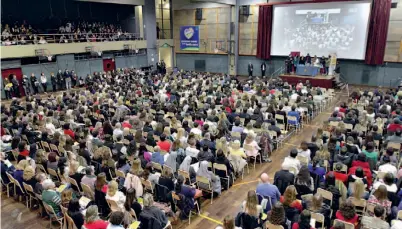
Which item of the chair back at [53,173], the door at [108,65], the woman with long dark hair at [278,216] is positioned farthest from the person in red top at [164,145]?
the door at [108,65]

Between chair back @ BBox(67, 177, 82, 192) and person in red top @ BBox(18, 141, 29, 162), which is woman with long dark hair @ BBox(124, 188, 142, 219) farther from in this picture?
person in red top @ BBox(18, 141, 29, 162)

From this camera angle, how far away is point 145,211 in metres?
4.71

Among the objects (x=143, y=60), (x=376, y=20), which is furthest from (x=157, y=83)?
(x=376, y=20)

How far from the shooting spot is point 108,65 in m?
23.2

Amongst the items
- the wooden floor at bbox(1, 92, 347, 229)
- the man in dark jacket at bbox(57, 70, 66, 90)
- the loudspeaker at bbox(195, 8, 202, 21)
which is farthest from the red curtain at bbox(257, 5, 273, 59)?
the wooden floor at bbox(1, 92, 347, 229)

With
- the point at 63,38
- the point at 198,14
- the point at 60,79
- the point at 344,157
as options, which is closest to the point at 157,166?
the point at 344,157

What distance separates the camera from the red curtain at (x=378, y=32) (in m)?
17.1

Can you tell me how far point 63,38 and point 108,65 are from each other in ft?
12.2

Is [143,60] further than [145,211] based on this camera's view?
Yes

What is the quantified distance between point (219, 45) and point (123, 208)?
21263 millimetres

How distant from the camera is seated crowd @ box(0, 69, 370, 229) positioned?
5148mm

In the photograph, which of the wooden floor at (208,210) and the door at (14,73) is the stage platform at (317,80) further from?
the door at (14,73)

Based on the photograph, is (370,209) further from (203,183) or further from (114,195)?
(114,195)

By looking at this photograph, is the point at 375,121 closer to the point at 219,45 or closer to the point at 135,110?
the point at 135,110
